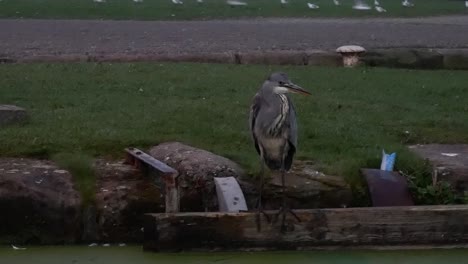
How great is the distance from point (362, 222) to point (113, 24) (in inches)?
504

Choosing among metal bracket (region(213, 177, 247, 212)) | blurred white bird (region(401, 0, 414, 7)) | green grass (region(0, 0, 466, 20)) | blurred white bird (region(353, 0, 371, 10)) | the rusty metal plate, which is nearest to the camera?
metal bracket (region(213, 177, 247, 212))

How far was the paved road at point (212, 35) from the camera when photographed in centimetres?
1384

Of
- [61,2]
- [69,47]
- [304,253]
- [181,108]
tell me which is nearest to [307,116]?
[181,108]

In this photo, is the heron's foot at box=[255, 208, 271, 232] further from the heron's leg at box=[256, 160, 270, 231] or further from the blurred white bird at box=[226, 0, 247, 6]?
the blurred white bird at box=[226, 0, 247, 6]

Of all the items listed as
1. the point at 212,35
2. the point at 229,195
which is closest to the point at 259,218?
the point at 229,195

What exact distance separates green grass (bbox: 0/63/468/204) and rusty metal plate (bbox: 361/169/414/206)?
0.57 ft

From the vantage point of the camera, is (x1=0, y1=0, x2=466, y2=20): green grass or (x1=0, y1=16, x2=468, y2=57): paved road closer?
(x1=0, y1=16, x2=468, y2=57): paved road

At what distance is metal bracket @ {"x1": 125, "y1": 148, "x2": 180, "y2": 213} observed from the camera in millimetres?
6363

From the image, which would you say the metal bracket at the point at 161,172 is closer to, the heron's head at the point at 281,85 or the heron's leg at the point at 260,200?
the heron's leg at the point at 260,200

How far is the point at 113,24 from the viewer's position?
18547mm

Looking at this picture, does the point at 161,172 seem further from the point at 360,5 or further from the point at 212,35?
the point at 360,5

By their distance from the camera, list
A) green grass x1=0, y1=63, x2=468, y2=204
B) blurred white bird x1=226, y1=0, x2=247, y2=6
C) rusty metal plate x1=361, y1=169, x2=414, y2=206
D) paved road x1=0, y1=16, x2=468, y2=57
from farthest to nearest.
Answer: blurred white bird x1=226, y1=0, x2=247, y2=6 → paved road x1=0, y1=16, x2=468, y2=57 → green grass x1=0, y1=63, x2=468, y2=204 → rusty metal plate x1=361, y1=169, x2=414, y2=206

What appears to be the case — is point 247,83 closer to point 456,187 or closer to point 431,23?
point 456,187

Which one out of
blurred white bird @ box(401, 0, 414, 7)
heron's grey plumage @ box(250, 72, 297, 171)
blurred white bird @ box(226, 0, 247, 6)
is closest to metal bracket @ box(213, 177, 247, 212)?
heron's grey plumage @ box(250, 72, 297, 171)
